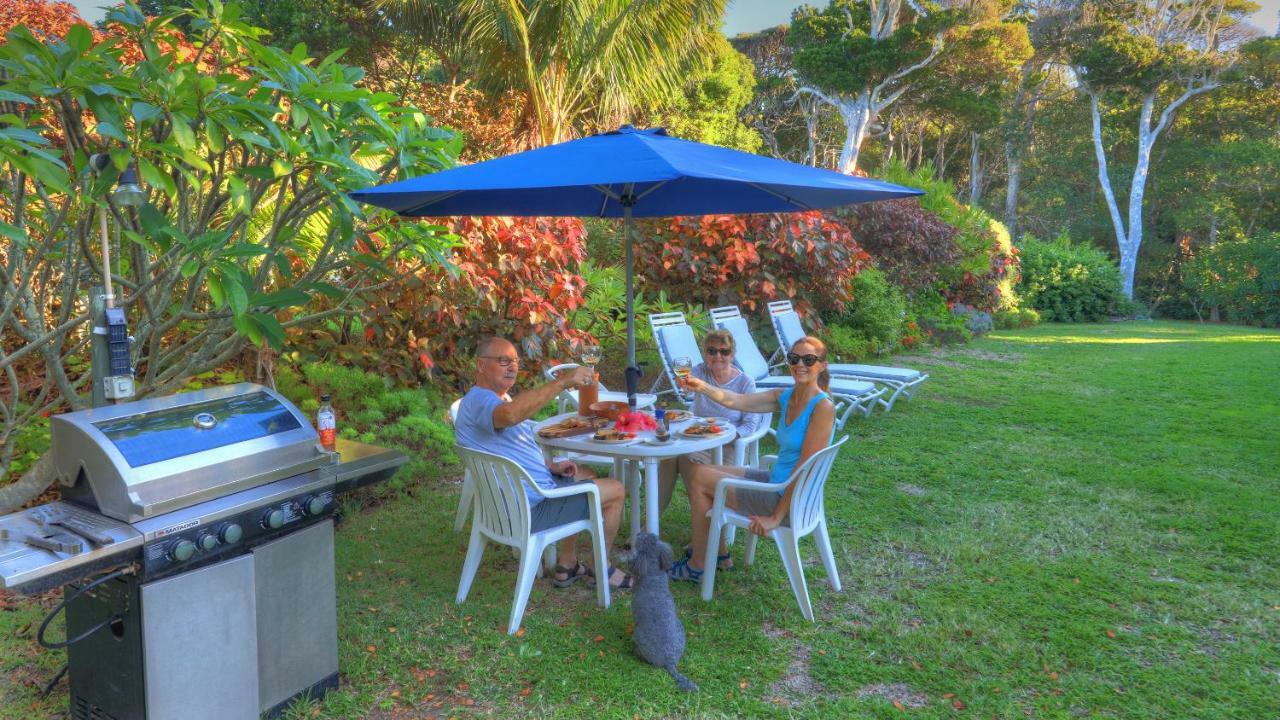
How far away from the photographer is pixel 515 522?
132 inches

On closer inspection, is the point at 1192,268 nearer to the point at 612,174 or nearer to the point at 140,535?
the point at 612,174

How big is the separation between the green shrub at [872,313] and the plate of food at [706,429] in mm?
6711

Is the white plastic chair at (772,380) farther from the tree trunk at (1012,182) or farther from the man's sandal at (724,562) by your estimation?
the tree trunk at (1012,182)

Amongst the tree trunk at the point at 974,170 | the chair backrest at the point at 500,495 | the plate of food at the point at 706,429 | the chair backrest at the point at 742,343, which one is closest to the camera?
the chair backrest at the point at 500,495

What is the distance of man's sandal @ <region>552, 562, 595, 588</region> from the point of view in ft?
12.4

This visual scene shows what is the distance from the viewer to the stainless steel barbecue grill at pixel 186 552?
7.18 ft

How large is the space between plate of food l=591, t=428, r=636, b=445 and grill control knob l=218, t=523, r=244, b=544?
63.0 inches

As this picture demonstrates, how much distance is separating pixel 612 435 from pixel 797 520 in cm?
90

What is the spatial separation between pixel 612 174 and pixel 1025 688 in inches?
92.8

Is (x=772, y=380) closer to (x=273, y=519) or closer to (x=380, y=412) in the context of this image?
(x=380, y=412)

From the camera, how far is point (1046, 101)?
94.0ft

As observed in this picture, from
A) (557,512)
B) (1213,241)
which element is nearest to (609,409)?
(557,512)

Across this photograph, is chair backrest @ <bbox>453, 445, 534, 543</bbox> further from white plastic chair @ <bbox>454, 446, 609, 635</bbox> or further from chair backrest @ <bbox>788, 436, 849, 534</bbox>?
chair backrest @ <bbox>788, 436, 849, 534</bbox>

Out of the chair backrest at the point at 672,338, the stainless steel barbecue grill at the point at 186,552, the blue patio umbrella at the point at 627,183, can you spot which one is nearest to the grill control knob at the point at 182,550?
the stainless steel barbecue grill at the point at 186,552
